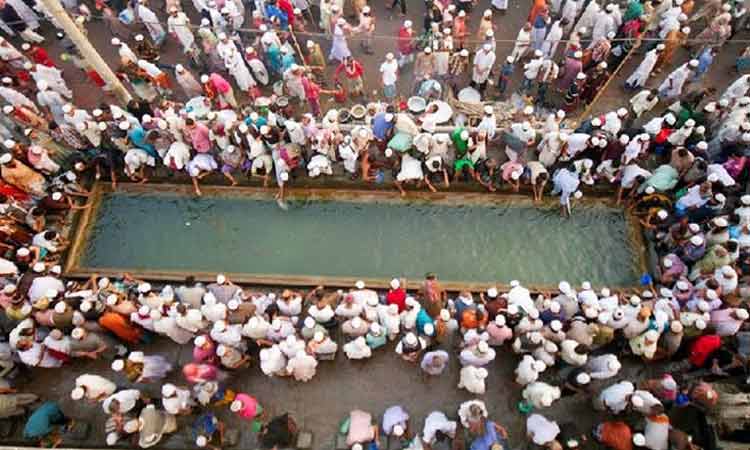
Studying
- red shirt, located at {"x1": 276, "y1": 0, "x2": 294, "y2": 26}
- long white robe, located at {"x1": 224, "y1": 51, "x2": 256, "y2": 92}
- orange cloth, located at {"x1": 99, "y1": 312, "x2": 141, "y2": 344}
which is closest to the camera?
orange cloth, located at {"x1": 99, "y1": 312, "x2": 141, "y2": 344}

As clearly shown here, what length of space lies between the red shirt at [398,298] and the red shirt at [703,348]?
4.47 meters

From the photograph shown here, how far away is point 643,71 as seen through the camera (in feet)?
38.3

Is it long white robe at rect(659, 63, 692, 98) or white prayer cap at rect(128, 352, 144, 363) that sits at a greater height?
long white robe at rect(659, 63, 692, 98)

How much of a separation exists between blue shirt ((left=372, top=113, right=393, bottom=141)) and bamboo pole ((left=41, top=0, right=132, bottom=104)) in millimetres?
5290

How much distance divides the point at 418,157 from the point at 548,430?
5280 mm

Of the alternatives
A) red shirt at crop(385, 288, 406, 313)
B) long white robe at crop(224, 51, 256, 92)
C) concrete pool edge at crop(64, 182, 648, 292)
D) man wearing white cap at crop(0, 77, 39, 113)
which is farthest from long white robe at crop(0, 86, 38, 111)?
red shirt at crop(385, 288, 406, 313)

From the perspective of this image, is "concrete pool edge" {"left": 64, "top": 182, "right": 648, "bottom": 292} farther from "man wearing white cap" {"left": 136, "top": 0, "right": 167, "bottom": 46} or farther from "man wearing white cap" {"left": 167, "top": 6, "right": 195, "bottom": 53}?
"man wearing white cap" {"left": 136, "top": 0, "right": 167, "bottom": 46}

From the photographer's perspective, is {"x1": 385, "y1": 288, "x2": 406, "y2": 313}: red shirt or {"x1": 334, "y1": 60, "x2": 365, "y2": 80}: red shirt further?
{"x1": 334, "y1": 60, "x2": 365, "y2": 80}: red shirt

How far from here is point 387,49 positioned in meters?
13.2

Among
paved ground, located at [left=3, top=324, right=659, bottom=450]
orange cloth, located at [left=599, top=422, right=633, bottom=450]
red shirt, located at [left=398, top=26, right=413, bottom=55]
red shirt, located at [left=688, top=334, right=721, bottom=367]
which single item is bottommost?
paved ground, located at [left=3, top=324, right=659, bottom=450]

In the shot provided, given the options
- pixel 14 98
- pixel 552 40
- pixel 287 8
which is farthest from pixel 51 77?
pixel 552 40

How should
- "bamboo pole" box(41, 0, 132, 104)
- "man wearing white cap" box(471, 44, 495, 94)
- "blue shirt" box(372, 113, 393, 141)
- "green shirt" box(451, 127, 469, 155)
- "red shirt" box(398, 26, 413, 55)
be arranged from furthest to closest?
1. "red shirt" box(398, 26, 413, 55)
2. "man wearing white cap" box(471, 44, 495, 94)
3. "blue shirt" box(372, 113, 393, 141)
4. "green shirt" box(451, 127, 469, 155)
5. "bamboo pole" box(41, 0, 132, 104)

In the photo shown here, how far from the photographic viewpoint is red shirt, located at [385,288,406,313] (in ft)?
28.2

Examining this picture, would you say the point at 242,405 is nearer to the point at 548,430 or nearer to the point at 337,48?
the point at 548,430
